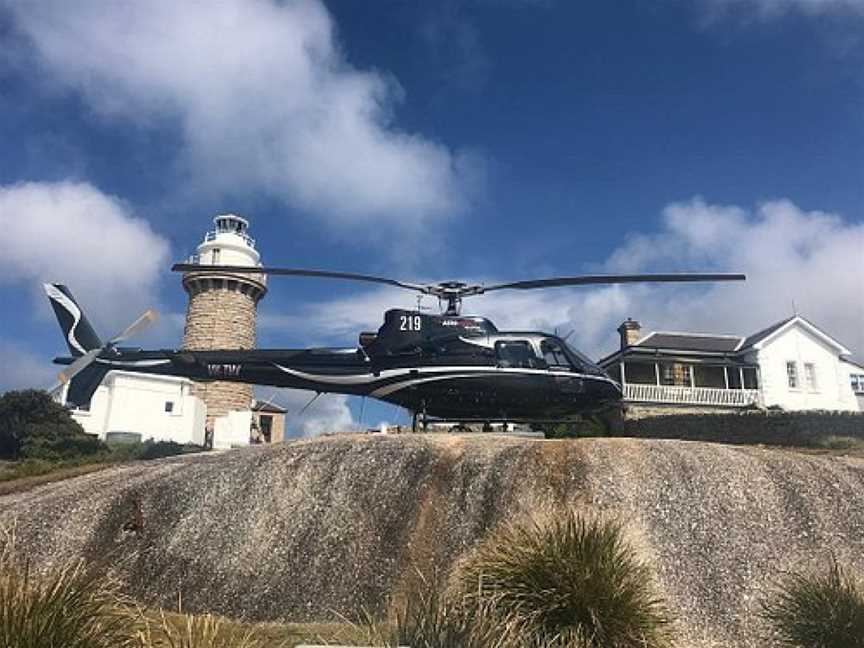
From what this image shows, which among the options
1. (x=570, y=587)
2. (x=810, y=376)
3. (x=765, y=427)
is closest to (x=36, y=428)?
(x=765, y=427)

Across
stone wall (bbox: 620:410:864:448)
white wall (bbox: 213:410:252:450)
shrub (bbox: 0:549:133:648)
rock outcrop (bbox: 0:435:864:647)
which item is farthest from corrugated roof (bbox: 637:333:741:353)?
shrub (bbox: 0:549:133:648)

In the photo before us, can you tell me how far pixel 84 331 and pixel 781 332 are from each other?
40.5m

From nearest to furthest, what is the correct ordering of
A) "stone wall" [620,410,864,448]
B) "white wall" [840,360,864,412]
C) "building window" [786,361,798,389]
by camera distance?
"stone wall" [620,410,864,448] < "building window" [786,361,798,389] < "white wall" [840,360,864,412]

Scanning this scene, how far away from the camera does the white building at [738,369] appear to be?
43906mm

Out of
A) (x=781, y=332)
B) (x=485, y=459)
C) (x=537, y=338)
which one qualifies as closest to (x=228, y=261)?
(x=781, y=332)

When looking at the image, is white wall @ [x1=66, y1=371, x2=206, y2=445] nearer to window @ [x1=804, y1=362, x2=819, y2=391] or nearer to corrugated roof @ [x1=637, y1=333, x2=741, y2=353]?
corrugated roof @ [x1=637, y1=333, x2=741, y2=353]

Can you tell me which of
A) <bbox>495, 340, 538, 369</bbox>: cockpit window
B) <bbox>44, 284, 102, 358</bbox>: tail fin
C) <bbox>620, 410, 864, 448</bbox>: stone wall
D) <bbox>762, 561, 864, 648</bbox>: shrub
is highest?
<bbox>44, 284, 102, 358</bbox>: tail fin

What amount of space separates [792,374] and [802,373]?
78 cm

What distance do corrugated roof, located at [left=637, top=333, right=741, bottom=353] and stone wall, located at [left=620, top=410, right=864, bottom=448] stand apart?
8883 mm

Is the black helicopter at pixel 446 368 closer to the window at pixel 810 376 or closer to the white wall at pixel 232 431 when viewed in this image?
the white wall at pixel 232 431

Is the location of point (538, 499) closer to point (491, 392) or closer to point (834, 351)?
point (491, 392)

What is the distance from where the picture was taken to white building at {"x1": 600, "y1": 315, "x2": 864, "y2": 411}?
4391cm

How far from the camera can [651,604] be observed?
376 inches

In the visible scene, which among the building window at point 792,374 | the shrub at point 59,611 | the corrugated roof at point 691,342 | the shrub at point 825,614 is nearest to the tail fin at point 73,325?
the shrub at point 59,611
